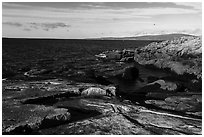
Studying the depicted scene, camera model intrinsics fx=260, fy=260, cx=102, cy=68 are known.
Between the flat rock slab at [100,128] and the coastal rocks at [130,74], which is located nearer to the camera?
the flat rock slab at [100,128]

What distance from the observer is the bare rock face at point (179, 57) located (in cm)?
4191

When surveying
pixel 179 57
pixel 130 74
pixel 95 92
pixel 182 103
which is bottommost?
pixel 182 103

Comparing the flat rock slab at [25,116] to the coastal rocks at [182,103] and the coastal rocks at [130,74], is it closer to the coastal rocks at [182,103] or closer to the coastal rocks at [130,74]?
the coastal rocks at [182,103]

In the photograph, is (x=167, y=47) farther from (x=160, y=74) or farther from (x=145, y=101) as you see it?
(x=145, y=101)

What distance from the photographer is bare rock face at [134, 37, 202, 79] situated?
41909mm

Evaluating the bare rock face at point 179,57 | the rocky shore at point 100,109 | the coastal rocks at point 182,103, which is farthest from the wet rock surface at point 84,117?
the bare rock face at point 179,57

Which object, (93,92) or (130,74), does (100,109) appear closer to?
(93,92)

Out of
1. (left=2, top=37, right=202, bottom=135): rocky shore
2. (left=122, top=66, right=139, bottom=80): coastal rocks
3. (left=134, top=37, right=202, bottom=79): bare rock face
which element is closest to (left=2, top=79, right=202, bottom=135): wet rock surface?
(left=2, top=37, right=202, bottom=135): rocky shore

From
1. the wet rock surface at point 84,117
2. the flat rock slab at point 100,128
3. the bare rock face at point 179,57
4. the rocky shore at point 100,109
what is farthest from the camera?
the bare rock face at point 179,57

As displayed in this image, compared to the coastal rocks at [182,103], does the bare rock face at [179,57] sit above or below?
above

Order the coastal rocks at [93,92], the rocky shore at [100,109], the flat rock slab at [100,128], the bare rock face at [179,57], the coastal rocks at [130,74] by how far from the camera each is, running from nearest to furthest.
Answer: the flat rock slab at [100,128] → the rocky shore at [100,109] → the coastal rocks at [93,92] → the coastal rocks at [130,74] → the bare rock face at [179,57]

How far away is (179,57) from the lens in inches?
2032

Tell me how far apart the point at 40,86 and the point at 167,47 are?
4355 cm

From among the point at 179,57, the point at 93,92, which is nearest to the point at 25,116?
the point at 93,92
